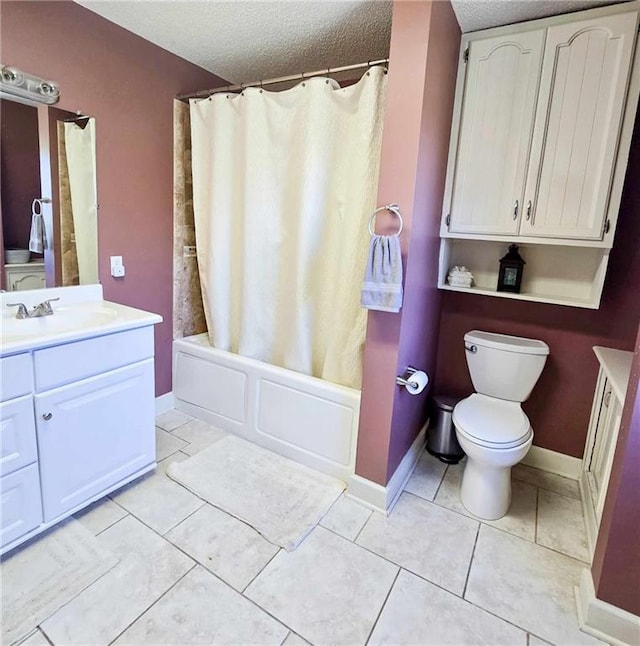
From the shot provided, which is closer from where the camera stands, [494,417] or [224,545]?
[224,545]

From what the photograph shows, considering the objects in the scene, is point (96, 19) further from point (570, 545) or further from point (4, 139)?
point (570, 545)

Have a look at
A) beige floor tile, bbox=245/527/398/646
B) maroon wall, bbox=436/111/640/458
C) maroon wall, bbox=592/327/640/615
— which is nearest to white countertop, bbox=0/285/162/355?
beige floor tile, bbox=245/527/398/646

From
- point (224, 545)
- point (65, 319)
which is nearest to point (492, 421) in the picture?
point (224, 545)

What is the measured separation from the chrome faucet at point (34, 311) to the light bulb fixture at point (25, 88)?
3.03 ft

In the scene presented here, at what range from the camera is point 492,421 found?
6.18 ft

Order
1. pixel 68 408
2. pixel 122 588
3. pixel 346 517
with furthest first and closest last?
pixel 346 517
pixel 68 408
pixel 122 588

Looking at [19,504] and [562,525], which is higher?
[19,504]

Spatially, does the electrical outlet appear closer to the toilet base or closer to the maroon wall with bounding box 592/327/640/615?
the toilet base

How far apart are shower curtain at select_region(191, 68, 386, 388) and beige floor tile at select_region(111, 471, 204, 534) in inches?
33.6

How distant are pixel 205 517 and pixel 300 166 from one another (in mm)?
1789

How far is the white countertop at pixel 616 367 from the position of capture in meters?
1.48

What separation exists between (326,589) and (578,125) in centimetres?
227

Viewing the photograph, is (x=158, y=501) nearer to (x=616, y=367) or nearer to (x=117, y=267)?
(x=117, y=267)

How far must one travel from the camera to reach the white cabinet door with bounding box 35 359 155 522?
1.55 meters
